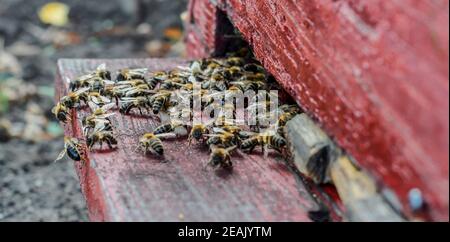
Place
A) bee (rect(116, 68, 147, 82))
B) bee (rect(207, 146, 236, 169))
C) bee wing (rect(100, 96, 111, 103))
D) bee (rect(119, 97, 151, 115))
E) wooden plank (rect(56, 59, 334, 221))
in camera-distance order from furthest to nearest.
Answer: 1. bee (rect(116, 68, 147, 82))
2. bee wing (rect(100, 96, 111, 103))
3. bee (rect(119, 97, 151, 115))
4. bee (rect(207, 146, 236, 169))
5. wooden plank (rect(56, 59, 334, 221))

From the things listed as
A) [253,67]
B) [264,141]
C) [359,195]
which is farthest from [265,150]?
[253,67]

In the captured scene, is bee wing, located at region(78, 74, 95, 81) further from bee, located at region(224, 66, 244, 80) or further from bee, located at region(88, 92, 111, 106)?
bee, located at region(224, 66, 244, 80)

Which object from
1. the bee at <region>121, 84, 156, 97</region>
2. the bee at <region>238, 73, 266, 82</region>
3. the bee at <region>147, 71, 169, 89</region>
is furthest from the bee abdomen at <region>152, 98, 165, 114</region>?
the bee at <region>238, 73, 266, 82</region>

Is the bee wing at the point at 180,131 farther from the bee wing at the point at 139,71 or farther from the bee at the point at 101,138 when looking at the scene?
the bee wing at the point at 139,71

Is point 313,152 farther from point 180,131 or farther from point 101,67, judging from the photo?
point 101,67

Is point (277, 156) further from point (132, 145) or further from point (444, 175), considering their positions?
point (444, 175)
